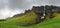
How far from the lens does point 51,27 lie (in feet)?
237

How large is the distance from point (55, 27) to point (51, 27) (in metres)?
1.60

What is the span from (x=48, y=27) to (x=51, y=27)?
4.11 feet

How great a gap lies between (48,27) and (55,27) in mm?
2789

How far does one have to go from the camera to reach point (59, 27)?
2798 inches

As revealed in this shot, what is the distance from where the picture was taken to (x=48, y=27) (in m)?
72.6

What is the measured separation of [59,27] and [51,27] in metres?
3.20

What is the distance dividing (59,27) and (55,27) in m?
1.78

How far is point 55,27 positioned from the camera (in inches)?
2840
